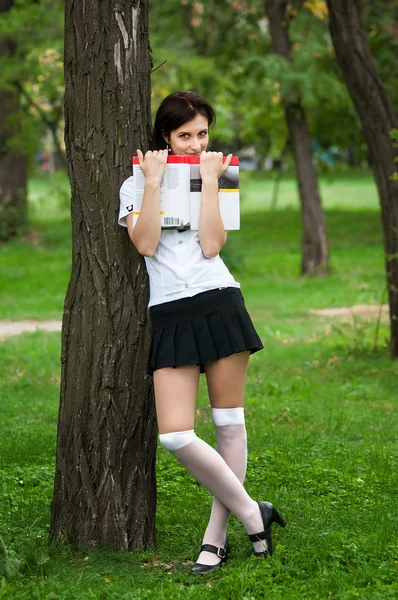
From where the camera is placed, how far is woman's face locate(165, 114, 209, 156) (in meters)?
4.42

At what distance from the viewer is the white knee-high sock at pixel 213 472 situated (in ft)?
13.9

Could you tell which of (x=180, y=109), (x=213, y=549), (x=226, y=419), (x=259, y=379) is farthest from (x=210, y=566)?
(x=259, y=379)

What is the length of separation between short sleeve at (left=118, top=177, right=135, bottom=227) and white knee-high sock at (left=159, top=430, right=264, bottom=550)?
96 cm

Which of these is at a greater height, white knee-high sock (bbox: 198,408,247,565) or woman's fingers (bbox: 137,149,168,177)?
woman's fingers (bbox: 137,149,168,177)

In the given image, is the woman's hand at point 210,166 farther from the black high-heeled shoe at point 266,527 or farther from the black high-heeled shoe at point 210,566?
the black high-heeled shoe at point 210,566

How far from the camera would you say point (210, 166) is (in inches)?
167

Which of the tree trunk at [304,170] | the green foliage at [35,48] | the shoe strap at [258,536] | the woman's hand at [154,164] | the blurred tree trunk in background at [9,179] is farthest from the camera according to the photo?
the blurred tree trunk in background at [9,179]

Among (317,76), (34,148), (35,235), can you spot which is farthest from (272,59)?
(35,235)

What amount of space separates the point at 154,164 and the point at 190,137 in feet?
0.96

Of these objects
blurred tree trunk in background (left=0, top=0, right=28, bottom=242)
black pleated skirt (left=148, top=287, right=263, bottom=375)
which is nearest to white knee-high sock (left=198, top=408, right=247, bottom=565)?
black pleated skirt (left=148, top=287, right=263, bottom=375)

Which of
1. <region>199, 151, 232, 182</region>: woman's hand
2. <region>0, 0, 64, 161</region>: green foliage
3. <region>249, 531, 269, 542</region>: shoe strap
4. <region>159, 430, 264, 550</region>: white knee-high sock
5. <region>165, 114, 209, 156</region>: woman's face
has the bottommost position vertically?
<region>249, 531, 269, 542</region>: shoe strap

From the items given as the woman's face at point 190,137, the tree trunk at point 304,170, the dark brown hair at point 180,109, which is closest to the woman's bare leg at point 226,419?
the woman's face at point 190,137

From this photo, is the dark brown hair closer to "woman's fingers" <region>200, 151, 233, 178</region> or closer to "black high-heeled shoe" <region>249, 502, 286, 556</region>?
"woman's fingers" <region>200, 151, 233, 178</region>

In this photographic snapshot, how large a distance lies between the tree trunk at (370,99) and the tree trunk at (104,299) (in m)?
5.60
